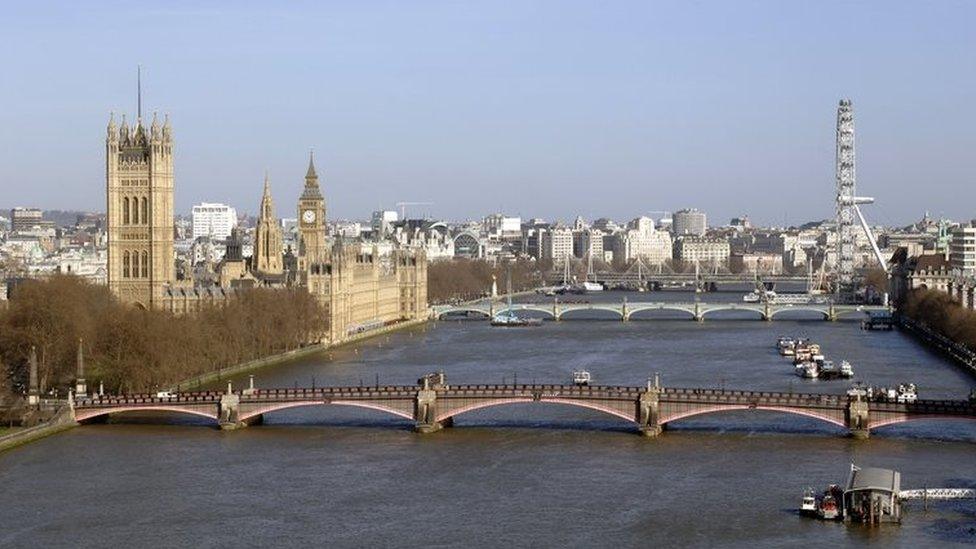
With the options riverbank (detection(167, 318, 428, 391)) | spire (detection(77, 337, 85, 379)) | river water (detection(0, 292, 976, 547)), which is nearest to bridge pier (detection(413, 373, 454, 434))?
river water (detection(0, 292, 976, 547))

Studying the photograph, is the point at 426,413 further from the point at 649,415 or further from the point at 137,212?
the point at 137,212

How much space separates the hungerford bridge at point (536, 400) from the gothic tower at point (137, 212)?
20826 mm

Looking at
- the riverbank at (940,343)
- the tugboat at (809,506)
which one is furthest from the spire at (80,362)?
the riverbank at (940,343)

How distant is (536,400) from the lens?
39.1 meters

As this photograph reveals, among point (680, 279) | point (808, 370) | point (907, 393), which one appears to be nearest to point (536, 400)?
point (907, 393)

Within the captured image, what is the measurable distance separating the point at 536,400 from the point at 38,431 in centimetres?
1029

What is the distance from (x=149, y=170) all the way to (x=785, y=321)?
117 ft

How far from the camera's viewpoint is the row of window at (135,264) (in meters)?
62.6

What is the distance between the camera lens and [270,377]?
53812mm

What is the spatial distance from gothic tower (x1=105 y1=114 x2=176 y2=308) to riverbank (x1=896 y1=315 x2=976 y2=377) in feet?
85.5

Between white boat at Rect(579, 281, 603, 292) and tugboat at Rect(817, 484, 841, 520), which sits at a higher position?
white boat at Rect(579, 281, 603, 292)

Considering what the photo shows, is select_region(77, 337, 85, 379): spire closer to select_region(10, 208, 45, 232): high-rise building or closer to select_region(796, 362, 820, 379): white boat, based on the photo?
select_region(796, 362, 820, 379): white boat

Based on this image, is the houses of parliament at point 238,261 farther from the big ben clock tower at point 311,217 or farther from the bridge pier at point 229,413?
the bridge pier at point 229,413

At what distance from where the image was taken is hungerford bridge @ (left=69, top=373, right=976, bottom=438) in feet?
124
